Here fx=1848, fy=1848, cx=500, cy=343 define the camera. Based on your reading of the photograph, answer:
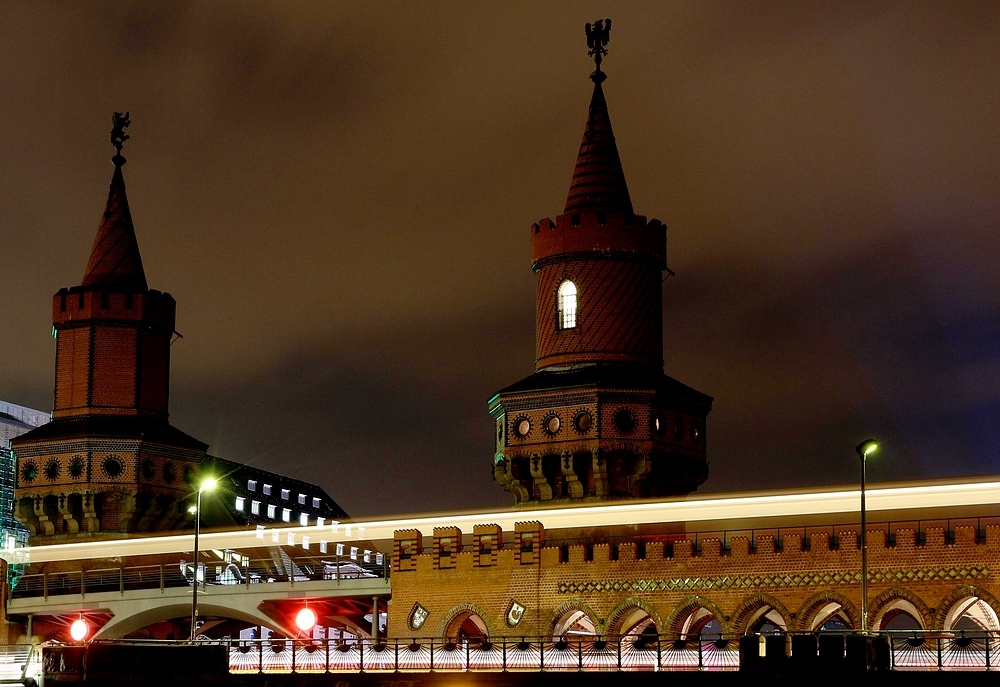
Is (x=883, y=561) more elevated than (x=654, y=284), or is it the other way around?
(x=654, y=284)

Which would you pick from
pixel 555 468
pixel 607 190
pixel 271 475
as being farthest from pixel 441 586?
pixel 271 475

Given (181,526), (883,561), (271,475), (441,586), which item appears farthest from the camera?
(271,475)

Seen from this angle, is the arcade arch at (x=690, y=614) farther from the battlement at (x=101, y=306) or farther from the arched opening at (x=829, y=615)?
the battlement at (x=101, y=306)

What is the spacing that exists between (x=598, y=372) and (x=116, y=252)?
2270 centimetres

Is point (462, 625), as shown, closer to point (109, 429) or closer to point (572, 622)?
point (572, 622)

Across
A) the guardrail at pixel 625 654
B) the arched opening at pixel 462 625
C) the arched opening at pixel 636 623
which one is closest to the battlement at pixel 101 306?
the arched opening at pixel 462 625

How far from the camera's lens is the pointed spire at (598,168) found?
6612 cm

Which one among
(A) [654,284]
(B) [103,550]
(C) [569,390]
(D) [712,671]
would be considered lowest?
(D) [712,671]

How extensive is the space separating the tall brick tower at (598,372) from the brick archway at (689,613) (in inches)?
277

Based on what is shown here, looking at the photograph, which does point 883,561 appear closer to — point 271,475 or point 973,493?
point 973,493

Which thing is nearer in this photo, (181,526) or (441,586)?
(441,586)

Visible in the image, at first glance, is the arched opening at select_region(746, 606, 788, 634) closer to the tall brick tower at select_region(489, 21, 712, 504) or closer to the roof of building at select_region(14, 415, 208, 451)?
the tall brick tower at select_region(489, 21, 712, 504)

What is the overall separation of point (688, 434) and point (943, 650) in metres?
21.4

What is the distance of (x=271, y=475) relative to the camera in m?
123
